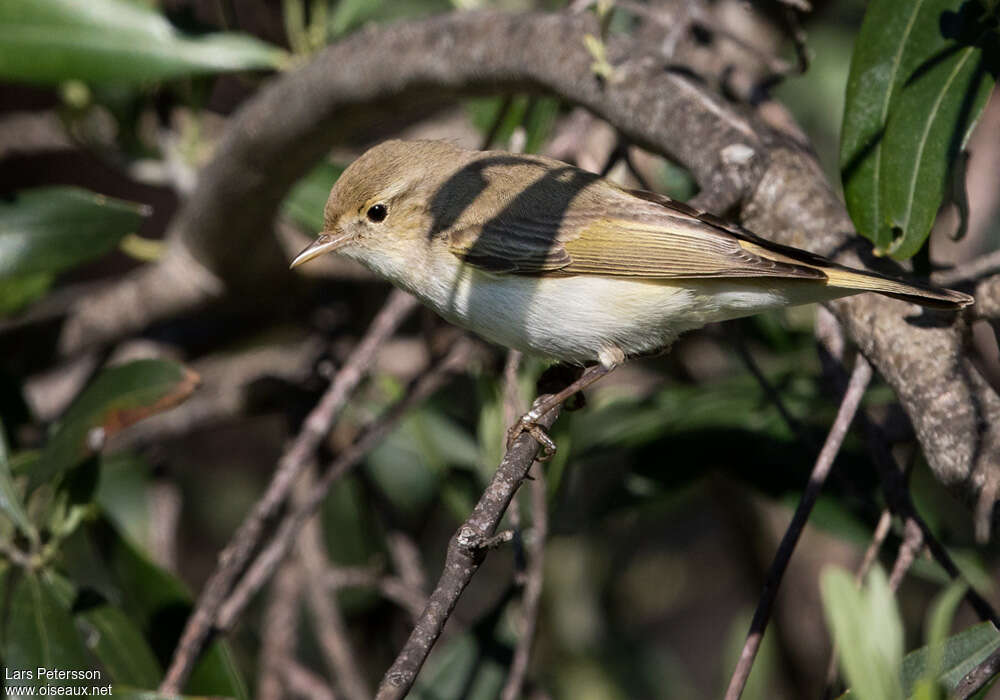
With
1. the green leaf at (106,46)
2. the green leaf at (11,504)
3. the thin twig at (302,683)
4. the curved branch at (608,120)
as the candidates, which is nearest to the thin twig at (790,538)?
the curved branch at (608,120)

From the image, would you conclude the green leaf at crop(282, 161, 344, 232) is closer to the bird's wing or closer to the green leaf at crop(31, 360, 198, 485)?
the green leaf at crop(31, 360, 198, 485)

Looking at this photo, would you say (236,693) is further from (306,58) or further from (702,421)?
(306,58)

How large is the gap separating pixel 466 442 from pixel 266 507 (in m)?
1.06

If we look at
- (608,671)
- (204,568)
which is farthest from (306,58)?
(204,568)

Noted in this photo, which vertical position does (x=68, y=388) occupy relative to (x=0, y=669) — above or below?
below

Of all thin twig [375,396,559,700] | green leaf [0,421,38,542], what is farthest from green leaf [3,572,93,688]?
thin twig [375,396,559,700]

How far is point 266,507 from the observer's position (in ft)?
8.01

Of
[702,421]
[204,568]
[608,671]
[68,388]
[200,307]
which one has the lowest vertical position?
[204,568]

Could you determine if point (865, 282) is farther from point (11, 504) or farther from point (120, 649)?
point (11, 504)

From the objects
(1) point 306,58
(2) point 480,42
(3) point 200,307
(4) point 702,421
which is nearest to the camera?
(2) point 480,42

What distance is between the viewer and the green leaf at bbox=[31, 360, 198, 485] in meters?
2.46

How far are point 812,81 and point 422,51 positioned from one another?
89.2 inches

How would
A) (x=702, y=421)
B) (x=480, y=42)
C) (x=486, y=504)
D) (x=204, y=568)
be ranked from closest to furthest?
(x=486, y=504) → (x=480, y=42) → (x=702, y=421) → (x=204, y=568)

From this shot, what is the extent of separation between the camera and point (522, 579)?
229cm
